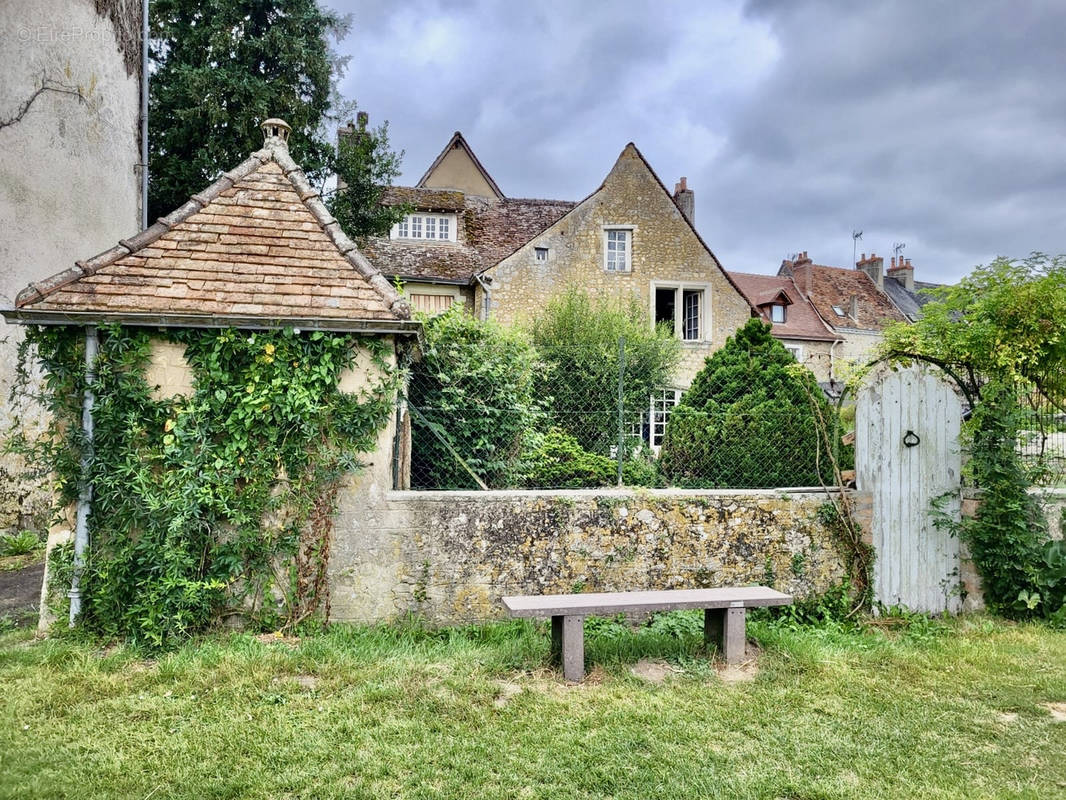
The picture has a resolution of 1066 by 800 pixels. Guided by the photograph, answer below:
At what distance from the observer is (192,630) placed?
518cm

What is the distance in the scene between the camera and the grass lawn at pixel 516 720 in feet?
11.1

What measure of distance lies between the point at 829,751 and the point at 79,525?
217 inches

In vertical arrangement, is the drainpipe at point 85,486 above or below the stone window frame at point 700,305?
below

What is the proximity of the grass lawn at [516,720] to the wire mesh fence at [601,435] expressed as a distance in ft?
5.36

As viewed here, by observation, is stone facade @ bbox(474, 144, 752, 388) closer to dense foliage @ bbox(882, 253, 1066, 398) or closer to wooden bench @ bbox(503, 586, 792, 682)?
dense foliage @ bbox(882, 253, 1066, 398)

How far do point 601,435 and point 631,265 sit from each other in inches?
547

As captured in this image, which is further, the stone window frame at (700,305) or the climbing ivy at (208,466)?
the stone window frame at (700,305)

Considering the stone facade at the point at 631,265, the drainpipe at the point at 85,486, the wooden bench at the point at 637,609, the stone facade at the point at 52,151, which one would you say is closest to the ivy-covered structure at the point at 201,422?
the drainpipe at the point at 85,486

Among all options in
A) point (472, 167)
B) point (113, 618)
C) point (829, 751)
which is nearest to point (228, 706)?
point (113, 618)

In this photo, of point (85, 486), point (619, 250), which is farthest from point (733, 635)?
point (619, 250)

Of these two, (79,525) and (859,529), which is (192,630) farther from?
(859,529)

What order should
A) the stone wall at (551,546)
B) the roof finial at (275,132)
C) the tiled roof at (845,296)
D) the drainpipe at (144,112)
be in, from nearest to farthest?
the stone wall at (551,546) → the roof finial at (275,132) → the drainpipe at (144,112) → the tiled roof at (845,296)

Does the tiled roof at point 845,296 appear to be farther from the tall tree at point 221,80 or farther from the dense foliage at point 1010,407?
the dense foliage at point 1010,407

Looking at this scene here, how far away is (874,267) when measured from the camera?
35594 mm
